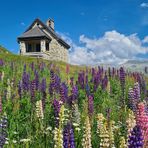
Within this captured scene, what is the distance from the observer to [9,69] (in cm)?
1636

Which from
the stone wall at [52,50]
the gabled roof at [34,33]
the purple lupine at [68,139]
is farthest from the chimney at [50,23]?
the purple lupine at [68,139]

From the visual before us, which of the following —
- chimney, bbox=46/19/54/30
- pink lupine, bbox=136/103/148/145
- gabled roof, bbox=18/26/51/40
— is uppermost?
chimney, bbox=46/19/54/30

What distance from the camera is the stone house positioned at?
50.1m

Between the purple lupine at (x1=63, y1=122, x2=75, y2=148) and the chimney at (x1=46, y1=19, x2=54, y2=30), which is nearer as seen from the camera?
the purple lupine at (x1=63, y1=122, x2=75, y2=148)

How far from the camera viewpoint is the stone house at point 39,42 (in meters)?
50.1

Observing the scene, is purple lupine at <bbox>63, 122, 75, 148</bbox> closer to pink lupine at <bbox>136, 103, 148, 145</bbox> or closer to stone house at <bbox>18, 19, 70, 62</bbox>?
pink lupine at <bbox>136, 103, 148, 145</bbox>

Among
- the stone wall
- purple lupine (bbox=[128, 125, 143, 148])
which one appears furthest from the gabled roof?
purple lupine (bbox=[128, 125, 143, 148])

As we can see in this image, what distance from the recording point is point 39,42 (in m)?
51.9

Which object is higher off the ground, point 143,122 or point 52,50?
point 52,50

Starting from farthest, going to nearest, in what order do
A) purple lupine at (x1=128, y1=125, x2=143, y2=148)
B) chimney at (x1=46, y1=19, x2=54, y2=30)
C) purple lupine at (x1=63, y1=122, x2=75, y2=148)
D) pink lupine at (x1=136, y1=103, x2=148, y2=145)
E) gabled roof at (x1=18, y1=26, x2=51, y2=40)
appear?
chimney at (x1=46, y1=19, x2=54, y2=30), gabled roof at (x1=18, y1=26, x2=51, y2=40), purple lupine at (x1=63, y1=122, x2=75, y2=148), pink lupine at (x1=136, y1=103, x2=148, y2=145), purple lupine at (x1=128, y1=125, x2=143, y2=148)

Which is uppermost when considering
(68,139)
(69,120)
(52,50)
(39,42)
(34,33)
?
(34,33)

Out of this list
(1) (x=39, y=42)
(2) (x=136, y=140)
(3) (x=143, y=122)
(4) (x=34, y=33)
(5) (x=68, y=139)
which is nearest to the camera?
(2) (x=136, y=140)

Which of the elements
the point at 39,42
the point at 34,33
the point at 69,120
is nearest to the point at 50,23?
the point at 39,42

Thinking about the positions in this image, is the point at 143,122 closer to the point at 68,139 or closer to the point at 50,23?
the point at 68,139
